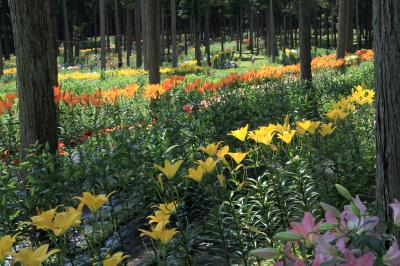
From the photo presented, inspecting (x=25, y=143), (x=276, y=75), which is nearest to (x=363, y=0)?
(x=276, y=75)

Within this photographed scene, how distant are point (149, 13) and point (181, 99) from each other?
8.31 ft

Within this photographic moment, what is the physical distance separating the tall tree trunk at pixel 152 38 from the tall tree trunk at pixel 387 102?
292 inches

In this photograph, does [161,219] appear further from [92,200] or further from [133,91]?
[133,91]

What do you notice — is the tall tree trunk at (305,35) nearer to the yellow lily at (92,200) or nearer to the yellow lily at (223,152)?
the yellow lily at (223,152)

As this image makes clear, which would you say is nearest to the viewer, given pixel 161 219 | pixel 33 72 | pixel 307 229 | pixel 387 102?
pixel 307 229

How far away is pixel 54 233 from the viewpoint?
6.59 ft

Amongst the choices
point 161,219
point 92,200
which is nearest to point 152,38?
point 92,200

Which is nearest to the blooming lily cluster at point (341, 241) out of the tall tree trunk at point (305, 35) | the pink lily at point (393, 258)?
the pink lily at point (393, 258)

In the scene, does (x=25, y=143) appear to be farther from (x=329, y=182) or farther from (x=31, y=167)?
(x=329, y=182)

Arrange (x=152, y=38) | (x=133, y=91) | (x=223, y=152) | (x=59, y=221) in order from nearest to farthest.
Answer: (x=59, y=221) < (x=223, y=152) < (x=133, y=91) < (x=152, y=38)

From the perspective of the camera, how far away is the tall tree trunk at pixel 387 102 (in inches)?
99.7

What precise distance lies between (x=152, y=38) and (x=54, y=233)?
8.16 m

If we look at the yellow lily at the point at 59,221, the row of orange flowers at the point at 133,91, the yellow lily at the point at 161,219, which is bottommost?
the yellow lily at the point at 161,219

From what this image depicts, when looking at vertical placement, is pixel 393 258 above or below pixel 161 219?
above
